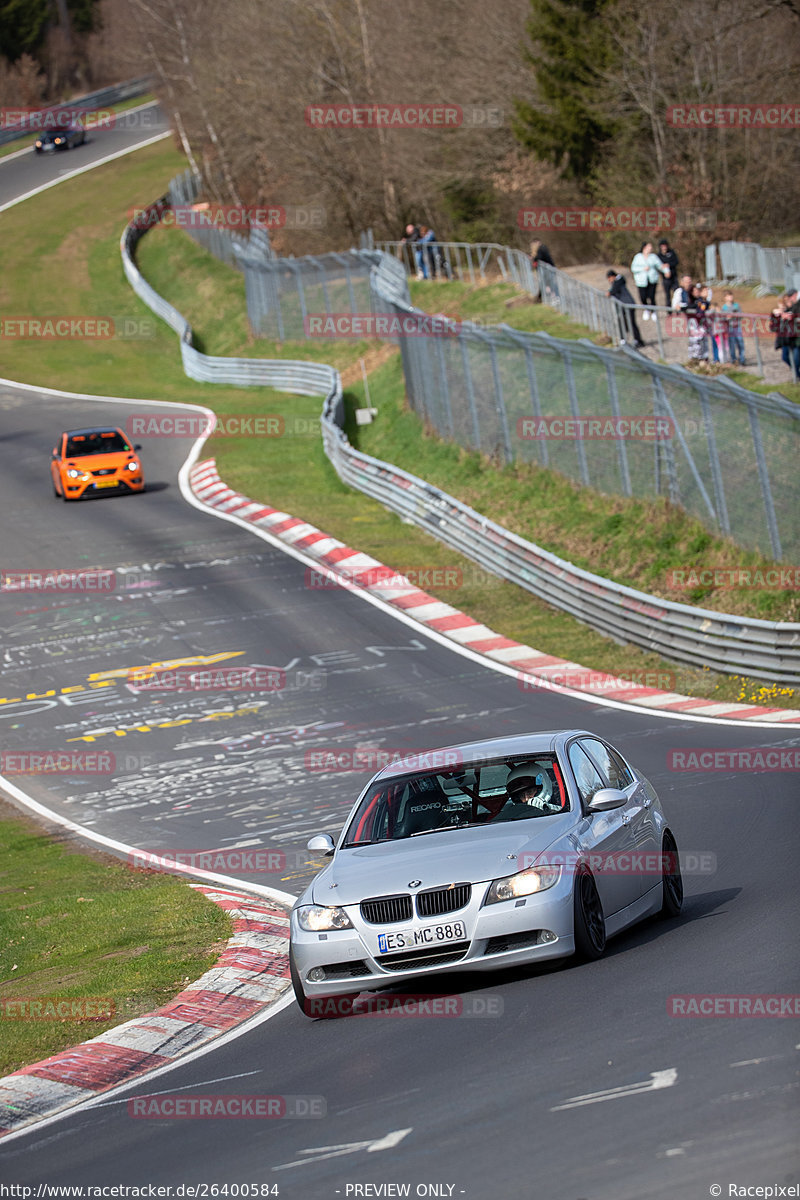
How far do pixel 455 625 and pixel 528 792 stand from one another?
14522 mm

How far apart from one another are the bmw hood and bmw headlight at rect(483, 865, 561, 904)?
5 centimetres

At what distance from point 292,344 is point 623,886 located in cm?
4622

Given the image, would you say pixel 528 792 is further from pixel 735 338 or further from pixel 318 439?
pixel 318 439

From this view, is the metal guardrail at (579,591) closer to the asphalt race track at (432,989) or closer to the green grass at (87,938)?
the asphalt race track at (432,989)

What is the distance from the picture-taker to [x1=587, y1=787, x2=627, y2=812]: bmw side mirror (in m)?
9.41

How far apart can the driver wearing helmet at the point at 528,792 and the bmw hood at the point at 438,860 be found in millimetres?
149

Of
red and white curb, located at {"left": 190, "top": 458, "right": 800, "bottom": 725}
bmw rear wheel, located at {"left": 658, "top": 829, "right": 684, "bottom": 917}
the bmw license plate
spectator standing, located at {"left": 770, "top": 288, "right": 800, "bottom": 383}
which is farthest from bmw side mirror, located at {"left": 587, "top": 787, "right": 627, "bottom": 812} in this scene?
spectator standing, located at {"left": 770, "top": 288, "right": 800, "bottom": 383}

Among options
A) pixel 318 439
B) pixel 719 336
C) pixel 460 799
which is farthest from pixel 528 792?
pixel 318 439

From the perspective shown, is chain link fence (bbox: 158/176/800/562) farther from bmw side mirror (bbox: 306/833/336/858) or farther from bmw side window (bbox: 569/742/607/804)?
bmw side mirror (bbox: 306/833/336/858)

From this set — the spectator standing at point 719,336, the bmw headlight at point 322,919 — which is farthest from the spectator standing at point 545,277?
the bmw headlight at point 322,919

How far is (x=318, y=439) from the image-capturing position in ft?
135

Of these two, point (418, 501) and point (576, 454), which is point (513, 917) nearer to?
point (576, 454)

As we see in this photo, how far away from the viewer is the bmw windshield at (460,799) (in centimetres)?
952

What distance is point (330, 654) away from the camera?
22844 mm
